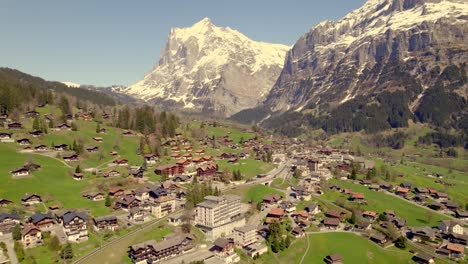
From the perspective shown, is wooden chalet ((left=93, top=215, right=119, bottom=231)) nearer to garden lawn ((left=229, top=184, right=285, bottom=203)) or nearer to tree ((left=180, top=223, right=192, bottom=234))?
tree ((left=180, top=223, right=192, bottom=234))

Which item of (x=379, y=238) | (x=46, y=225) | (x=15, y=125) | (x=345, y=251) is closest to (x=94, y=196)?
(x=46, y=225)

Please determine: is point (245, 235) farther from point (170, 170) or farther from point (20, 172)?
point (20, 172)

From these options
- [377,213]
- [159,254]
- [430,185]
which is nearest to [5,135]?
[159,254]

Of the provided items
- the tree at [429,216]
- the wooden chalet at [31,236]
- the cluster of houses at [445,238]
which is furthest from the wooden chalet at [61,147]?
→ the tree at [429,216]

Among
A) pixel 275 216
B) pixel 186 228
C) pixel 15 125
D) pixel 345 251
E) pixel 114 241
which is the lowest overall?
pixel 345 251

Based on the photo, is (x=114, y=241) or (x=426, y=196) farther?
(x=426, y=196)

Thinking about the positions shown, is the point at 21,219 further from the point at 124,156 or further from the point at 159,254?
the point at 124,156

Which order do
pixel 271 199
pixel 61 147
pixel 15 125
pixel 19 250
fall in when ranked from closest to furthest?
pixel 19 250 < pixel 271 199 < pixel 61 147 < pixel 15 125

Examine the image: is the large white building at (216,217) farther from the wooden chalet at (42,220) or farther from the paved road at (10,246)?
the paved road at (10,246)
